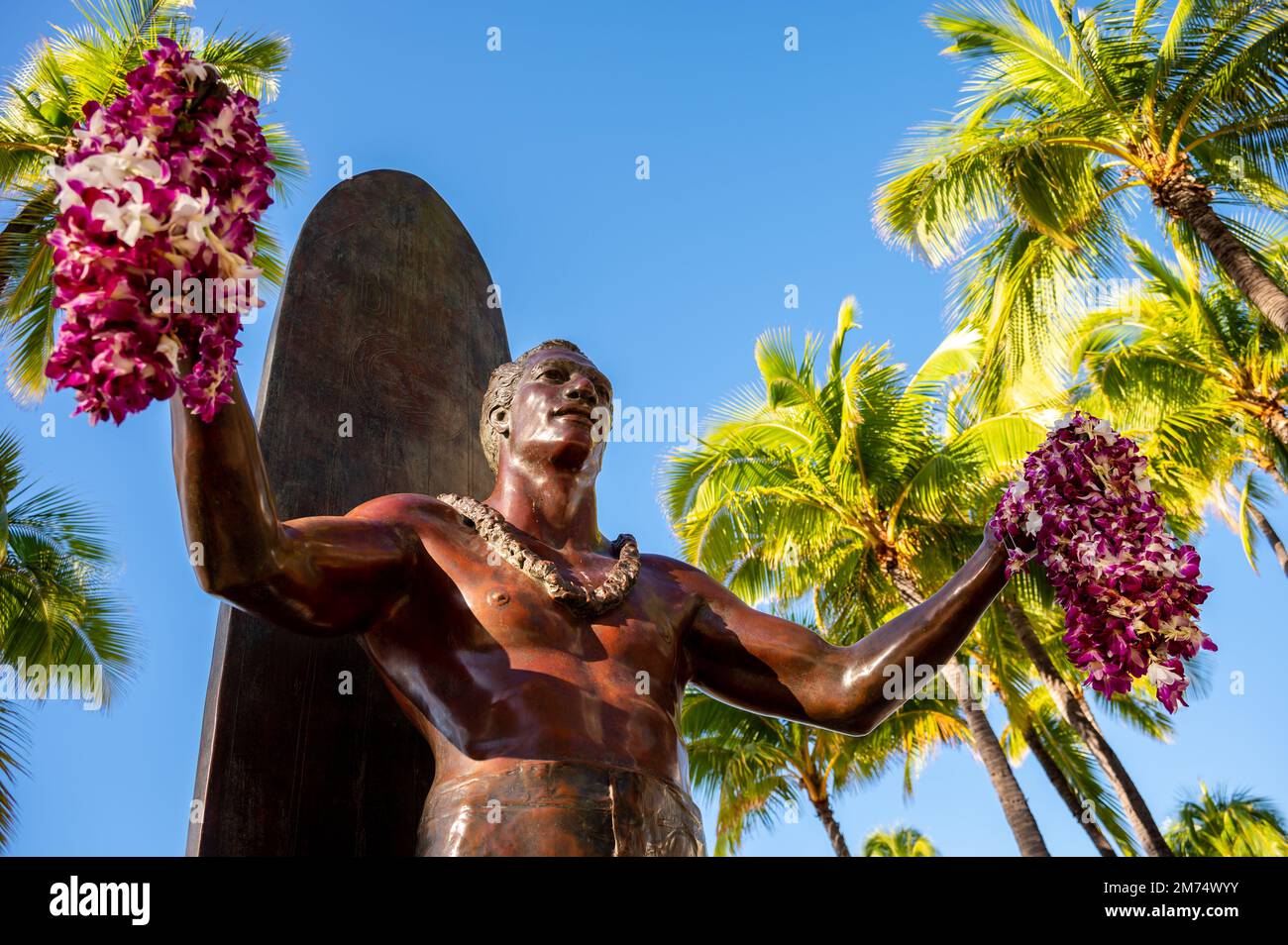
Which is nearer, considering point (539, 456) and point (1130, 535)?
point (1130, 535)

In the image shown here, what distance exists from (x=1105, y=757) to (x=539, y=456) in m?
16.0

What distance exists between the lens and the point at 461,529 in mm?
4820

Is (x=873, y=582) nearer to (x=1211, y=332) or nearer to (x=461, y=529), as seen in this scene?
(x=1211, y=332)

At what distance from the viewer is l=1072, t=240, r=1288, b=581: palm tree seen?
20.5 m

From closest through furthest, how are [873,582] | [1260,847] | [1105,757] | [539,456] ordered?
[539,456] < [1105,757] < [873,582] < [1260,847]

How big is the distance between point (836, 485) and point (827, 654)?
15.9 meters

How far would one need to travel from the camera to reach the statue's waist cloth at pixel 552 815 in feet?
13.1

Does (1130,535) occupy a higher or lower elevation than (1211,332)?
lower

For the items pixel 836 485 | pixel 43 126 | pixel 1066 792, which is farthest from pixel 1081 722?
pixel 43 126

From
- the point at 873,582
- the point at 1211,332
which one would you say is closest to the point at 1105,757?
the point at 873,582

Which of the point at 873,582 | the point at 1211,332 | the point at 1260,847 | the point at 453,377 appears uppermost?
the point at 1211,332

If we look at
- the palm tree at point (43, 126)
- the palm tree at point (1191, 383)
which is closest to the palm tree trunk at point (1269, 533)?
the palm tree at point (1191, 383)

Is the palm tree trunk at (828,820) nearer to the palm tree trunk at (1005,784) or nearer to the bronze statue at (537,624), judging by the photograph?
the palm tree trunk at (1005,784)

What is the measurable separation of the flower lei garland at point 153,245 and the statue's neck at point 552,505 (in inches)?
67.8
